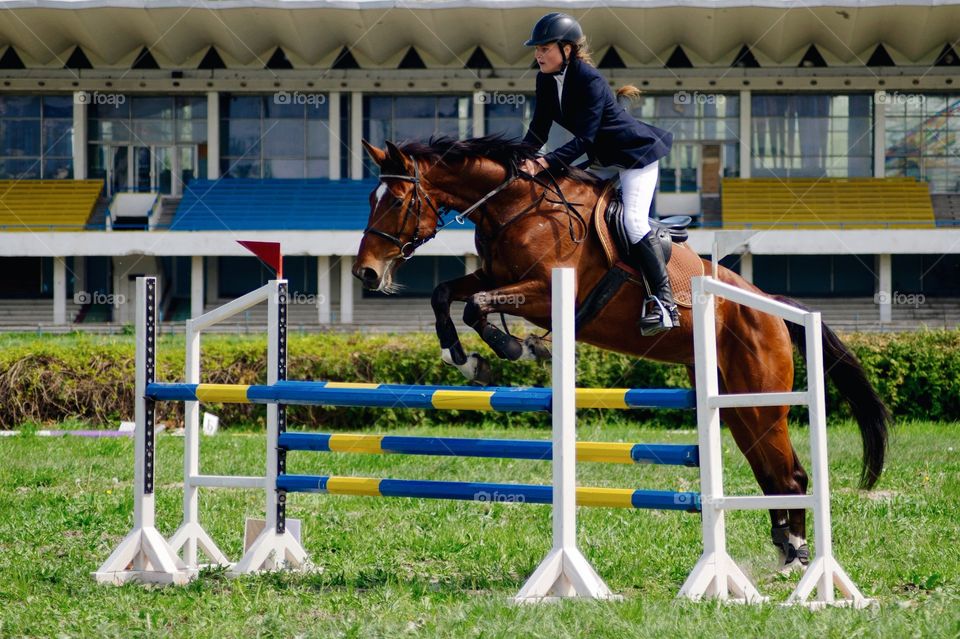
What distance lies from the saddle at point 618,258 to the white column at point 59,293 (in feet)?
91.2

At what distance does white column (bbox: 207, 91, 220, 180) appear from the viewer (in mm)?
34250

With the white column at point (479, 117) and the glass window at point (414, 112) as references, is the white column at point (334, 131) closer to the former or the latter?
the glass window at point (414, 112)

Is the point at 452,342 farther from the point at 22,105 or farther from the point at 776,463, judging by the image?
the point at 22,105

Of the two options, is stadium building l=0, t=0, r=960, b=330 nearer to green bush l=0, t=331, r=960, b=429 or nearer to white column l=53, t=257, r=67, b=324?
white column l=53, t=257, r=67, b=324

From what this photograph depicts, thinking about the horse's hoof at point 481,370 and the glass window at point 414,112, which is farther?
the glass window at point 414,112

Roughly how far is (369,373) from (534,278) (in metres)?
9.81

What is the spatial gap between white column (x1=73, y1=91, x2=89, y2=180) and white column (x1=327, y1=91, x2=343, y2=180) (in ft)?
25.1

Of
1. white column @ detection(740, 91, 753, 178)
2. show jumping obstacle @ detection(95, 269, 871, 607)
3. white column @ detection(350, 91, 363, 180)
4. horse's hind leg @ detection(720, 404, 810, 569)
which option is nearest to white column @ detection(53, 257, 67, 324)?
white column @ detection(350, 91, 363, 180)

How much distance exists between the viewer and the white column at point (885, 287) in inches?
1164

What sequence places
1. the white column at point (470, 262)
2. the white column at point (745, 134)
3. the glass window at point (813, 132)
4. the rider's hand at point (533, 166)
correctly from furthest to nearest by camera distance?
the glass window at point (813, 132) < the white column at point (745, 134) < the white column at point (470, 262) < the rider's hand at point (533, 166)

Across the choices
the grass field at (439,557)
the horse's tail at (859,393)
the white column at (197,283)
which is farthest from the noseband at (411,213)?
the white column at (197,283)

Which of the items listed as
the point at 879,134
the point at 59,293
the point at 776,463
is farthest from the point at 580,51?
the point at 879,134

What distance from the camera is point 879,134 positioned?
3409cm

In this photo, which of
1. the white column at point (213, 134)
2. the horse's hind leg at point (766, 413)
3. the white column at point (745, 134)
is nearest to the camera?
the horse's hind leg at point (766, 413)
